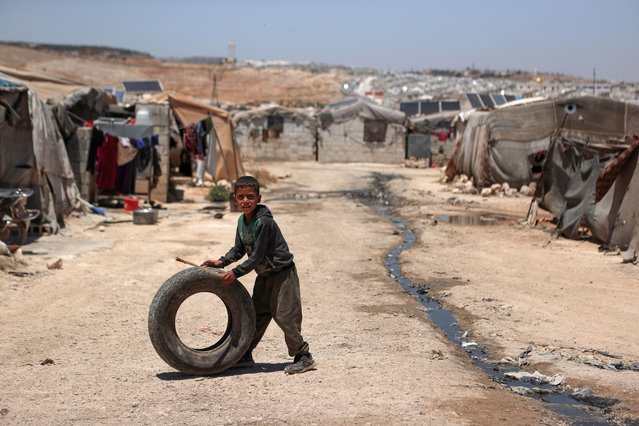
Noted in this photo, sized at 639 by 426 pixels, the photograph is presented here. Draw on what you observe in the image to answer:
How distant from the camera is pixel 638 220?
41.8 feet

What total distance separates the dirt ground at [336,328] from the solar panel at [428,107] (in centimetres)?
3084

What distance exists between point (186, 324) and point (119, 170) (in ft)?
40.1

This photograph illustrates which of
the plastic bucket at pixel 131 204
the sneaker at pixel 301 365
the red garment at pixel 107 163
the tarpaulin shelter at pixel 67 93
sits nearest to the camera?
the sneaker at pixel 301 365

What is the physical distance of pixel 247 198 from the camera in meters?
5.92

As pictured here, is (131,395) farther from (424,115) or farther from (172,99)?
(424,115)

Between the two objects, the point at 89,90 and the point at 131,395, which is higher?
the point at 89,90

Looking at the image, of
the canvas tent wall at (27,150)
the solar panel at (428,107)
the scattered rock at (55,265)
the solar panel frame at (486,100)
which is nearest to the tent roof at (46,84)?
the canvas tent wall at (27,150)

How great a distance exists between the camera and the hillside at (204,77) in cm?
7431

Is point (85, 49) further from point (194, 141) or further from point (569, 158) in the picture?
point (569, 158)

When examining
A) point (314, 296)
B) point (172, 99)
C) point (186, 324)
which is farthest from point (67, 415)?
point (172, 99)

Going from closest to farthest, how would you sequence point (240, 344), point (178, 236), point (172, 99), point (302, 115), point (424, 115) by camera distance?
point (240, 344) < point (178, 236) < point (172, 99) < point (302, 115) < point (424, 115)

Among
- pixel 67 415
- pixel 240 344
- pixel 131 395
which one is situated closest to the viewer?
pixel 67 415

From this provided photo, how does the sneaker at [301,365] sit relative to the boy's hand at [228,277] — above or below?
below

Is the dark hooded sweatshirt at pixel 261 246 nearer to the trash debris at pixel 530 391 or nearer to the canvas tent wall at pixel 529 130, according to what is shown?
the trash debris at pixel 530 391
